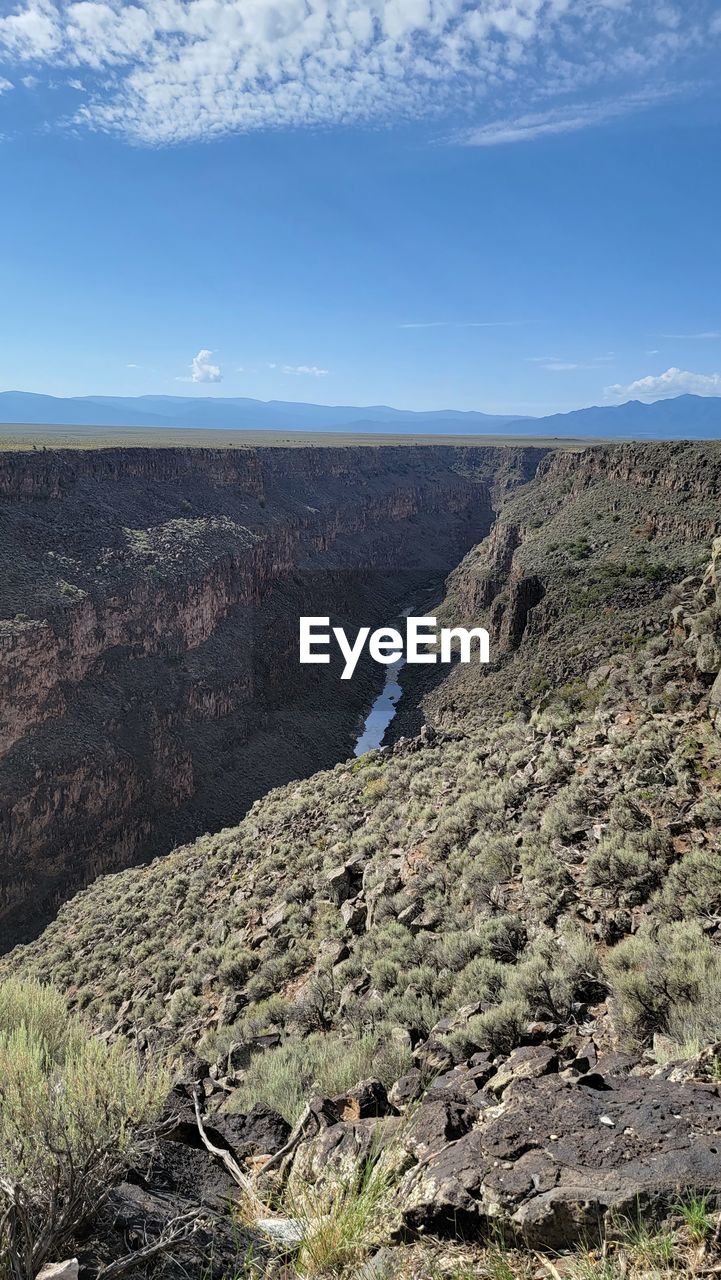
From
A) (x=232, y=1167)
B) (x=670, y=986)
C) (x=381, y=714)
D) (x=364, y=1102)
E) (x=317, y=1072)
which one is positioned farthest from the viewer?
(x=381, y=714)

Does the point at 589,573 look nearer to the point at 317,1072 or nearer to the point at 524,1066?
the point at 317,1072

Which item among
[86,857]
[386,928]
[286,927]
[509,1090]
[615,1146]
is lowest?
[86,857]

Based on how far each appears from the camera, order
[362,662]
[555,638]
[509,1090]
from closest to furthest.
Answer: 1. [509,1090]
2. [555,638]
3. [362,662]

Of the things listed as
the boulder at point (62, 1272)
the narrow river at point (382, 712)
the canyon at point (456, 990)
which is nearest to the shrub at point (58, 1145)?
the boulder at point (62, 1272)

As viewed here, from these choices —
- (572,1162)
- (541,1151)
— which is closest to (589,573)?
(541,1151)

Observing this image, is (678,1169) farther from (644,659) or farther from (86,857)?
(86,857)

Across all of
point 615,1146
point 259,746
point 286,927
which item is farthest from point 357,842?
point 259,746
